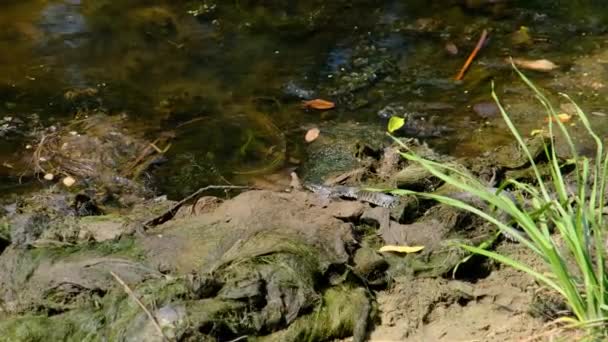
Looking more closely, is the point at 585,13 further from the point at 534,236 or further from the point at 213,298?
the point at 213,298

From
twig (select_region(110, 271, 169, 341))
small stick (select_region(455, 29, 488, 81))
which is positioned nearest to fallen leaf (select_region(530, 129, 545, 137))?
small stick (select_region(455, 29, 488, 81))

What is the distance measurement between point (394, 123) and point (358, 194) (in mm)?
1291

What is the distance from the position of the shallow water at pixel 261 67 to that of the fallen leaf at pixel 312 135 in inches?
1.9

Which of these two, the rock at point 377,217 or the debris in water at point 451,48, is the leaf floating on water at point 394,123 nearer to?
the debris in water at point 451,48

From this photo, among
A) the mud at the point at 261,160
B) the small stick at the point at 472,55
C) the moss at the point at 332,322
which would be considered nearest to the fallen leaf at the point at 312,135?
the mud at the point at 261,160

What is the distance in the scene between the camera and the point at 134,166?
395 centimetres

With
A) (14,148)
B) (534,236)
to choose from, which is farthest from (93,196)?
(534,236)

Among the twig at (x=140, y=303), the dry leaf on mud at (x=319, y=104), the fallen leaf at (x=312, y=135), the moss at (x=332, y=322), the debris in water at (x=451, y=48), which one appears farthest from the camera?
the debris in water at (x=451, y=48)

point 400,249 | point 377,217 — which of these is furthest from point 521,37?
point 400,249

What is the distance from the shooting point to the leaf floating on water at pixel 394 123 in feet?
13.6

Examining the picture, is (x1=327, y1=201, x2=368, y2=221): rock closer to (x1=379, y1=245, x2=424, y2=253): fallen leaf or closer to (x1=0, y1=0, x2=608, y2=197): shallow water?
(x1=379, y1=245, x2=424, y2=253): fallen leaf

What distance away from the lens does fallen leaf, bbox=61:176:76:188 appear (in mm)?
3820

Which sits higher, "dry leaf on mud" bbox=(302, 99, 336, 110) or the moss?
the moss

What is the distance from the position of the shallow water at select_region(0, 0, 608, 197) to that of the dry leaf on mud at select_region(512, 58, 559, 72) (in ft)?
0.28
